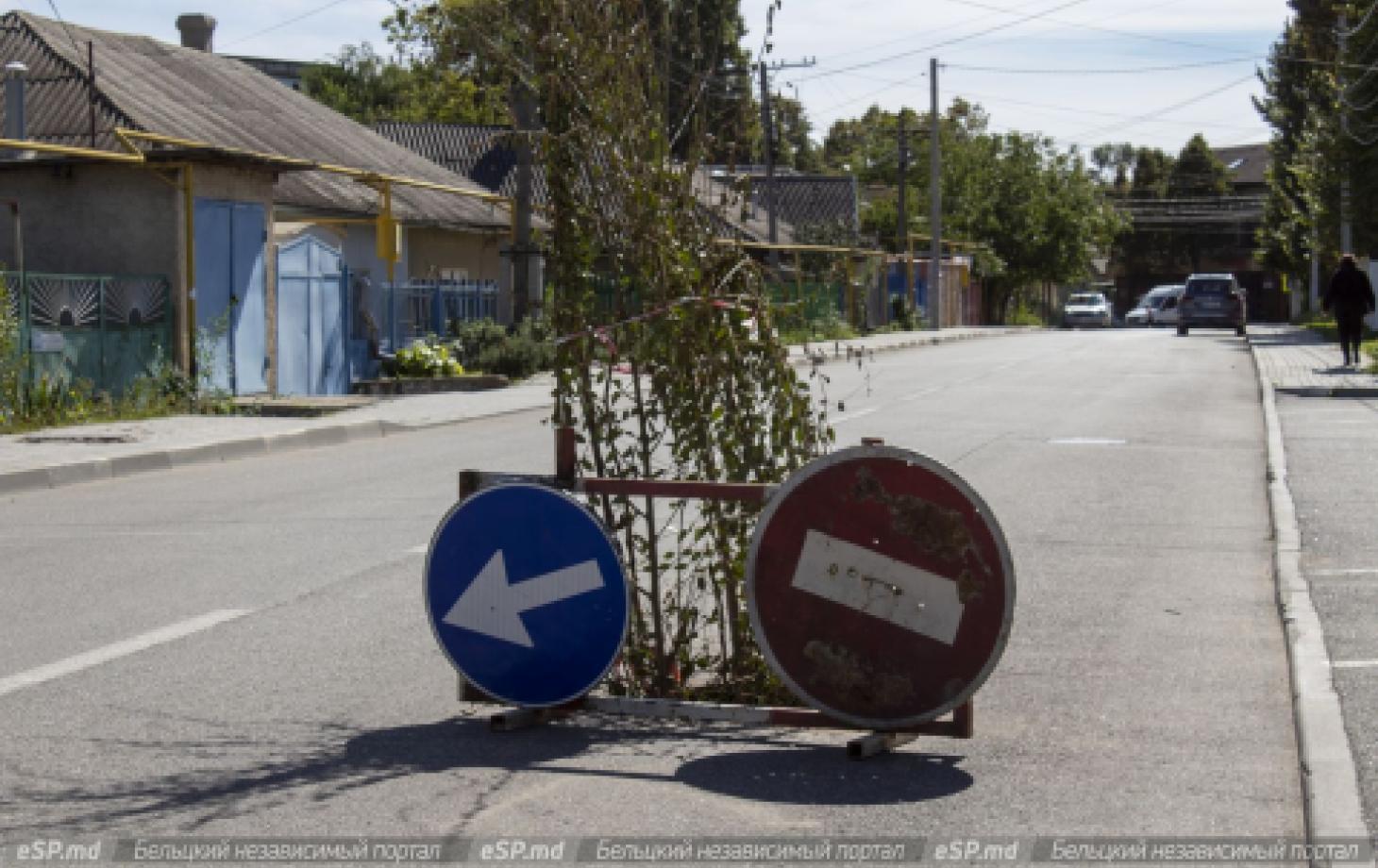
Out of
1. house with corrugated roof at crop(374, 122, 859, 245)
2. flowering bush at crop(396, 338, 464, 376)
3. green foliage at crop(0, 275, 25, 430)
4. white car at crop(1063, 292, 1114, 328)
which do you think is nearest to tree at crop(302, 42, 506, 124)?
house with corrugated roof at crop(374, 122, 859, 245)

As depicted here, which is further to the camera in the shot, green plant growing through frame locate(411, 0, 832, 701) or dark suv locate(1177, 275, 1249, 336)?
dark suv locate(1177, 275, 1249, 336)

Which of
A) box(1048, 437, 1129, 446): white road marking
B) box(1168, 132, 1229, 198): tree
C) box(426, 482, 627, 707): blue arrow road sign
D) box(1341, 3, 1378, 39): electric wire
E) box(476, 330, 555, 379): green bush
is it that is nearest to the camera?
box(426, 482, 627, 707): blue arrow road sign

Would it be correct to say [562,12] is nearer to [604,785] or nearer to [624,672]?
[624,672]

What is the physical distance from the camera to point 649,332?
6500mm

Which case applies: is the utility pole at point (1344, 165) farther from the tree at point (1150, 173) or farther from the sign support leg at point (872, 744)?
the tree at point (1150, 173)

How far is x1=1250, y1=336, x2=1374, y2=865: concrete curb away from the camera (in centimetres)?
507

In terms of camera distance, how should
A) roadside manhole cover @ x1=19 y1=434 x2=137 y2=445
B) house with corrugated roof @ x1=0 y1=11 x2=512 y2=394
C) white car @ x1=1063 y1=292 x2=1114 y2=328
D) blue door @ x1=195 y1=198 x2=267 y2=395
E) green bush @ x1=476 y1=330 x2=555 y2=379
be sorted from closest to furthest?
roadside manhole cover @ x1=19 y1=434 x2=137 y2=445
house with corrugated roof @ x1=0 y1=11 x2=512 y2=394
blue door @ x1=195 y1=198 x2=267 y2=395
green bush @ x1=476 y1=330 x2=555 y2=379
white car @ x1=1063 y1=292 x2=1114 y2=328

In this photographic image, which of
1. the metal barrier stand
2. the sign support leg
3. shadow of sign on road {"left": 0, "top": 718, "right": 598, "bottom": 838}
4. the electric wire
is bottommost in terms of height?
shadow of sign on road {"left": 0, "top": 718, "right": 598, "bottom": 838}

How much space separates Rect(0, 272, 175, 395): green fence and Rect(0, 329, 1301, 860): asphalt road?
669 centimetres

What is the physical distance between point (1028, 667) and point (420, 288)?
914 inches

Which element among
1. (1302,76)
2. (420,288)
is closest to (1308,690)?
(420,288)

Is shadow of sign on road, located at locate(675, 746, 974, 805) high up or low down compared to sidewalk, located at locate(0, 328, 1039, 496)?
down

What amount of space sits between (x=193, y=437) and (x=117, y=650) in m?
10.7

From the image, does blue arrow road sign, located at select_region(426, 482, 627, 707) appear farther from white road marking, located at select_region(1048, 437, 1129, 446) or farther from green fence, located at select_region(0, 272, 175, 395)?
green fence, located at select_region(0, 272, 175, 395)
